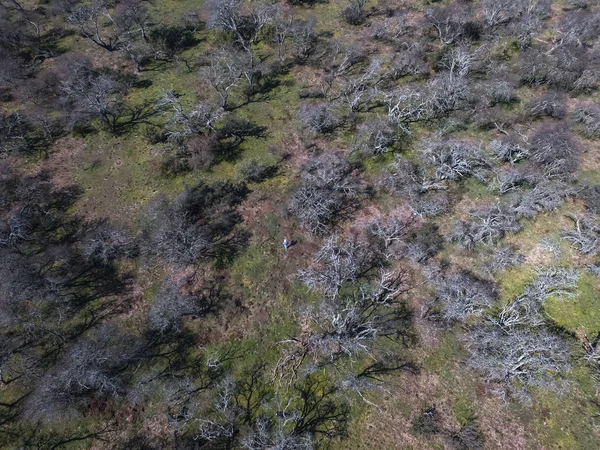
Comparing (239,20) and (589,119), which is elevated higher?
(239,20)

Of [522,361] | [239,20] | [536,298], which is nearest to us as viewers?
[522,361]

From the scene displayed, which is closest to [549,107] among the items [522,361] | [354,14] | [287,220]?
[354,14]

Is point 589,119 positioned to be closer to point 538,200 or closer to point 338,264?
point 538,200

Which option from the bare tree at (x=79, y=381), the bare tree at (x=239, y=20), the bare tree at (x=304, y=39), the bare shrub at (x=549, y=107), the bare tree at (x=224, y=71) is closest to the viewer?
the bare tree at (x=79, y=381)

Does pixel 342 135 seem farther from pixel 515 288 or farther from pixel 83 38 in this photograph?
pixel 83 38

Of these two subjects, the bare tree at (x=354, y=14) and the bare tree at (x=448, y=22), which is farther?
the bare tree at (x=354, y=14)

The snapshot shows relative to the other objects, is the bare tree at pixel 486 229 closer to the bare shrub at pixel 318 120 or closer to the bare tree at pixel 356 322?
the bare tree at pixel 356 322

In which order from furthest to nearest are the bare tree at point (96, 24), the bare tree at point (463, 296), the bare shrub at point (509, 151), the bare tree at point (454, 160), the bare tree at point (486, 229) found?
1. the bare tree at point (96, 24)
2. the bare shrub at point (509, 151)
3. the bare tree at point (454, 160)
4. the bare tree at point (486, 229)
5. the bare tree at point (463, 296)

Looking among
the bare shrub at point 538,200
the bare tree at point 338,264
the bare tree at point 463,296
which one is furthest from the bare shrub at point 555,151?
the bare tree at point 338,264

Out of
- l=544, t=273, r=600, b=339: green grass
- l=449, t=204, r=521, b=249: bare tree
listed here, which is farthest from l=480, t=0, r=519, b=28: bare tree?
l=544, t=273, r=600, b=339: green grass

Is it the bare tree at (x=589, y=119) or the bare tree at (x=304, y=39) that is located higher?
the bare tree at (x=304, y=39)

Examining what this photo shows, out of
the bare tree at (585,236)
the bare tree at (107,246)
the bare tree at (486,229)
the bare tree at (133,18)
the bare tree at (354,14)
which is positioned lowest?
the bare tree at (585,236)
